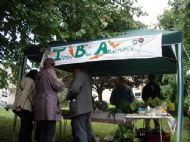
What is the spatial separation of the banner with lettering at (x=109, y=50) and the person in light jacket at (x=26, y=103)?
0.76m

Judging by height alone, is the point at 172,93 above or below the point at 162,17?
below

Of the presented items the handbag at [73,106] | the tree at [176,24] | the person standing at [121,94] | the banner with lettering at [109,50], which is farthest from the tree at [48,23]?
the tree at [176,24]

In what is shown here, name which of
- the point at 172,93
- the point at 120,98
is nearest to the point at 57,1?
the point at 120,98

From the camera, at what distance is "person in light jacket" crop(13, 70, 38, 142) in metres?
7.87

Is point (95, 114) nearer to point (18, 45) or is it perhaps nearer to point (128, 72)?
point (18, 45)

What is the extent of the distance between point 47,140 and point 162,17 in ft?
73.6

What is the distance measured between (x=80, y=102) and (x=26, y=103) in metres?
1.01

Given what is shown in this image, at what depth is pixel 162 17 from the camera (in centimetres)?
2867

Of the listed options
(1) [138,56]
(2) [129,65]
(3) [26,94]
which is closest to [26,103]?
(3) [26,94]

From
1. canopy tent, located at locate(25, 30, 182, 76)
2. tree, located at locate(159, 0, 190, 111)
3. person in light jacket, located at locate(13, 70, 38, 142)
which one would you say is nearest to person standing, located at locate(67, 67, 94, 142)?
canopy tent, located at locate(25, 30, 182, 76)

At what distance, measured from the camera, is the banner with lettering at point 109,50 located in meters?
7.49

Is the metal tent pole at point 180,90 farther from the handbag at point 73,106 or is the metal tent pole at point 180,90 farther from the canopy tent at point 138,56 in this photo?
the handbag at point 73,106

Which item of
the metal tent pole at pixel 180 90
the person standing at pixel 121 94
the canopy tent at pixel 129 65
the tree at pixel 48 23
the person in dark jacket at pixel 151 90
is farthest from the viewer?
the person standing at pixel 121 94

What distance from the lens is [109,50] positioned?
7.88 meters
